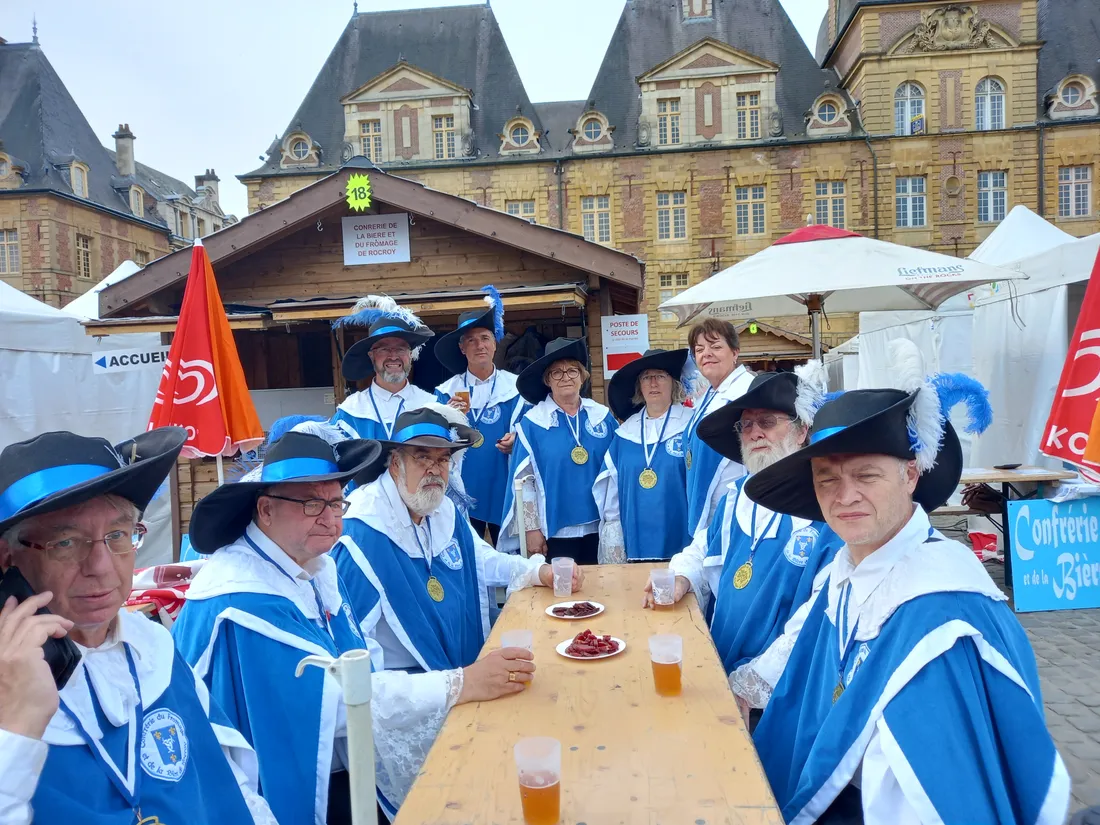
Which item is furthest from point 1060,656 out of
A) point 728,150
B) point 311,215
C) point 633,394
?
point 728,150

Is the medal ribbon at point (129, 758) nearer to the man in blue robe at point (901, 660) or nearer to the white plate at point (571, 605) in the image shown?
the man in blue robe at point (901, 660)

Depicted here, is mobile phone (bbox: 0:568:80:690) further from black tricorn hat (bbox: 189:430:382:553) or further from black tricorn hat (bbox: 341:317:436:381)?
black tricorn hat (bbox: 341:317:436:381)

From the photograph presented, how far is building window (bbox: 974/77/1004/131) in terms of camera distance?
29.0m

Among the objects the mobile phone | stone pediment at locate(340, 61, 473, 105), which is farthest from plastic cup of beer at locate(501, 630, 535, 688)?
stone pediment at locate(340, 61, 473, 105)

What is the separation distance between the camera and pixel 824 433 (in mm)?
1980

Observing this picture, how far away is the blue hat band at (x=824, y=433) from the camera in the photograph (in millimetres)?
1929

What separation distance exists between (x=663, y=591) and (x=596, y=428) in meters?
2.14

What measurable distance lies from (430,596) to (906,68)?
106 ft

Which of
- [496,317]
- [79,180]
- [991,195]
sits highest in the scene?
[79,180]

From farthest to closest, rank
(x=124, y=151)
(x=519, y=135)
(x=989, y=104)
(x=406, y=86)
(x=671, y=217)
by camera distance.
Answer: (x=124, y=151), (x=519, y=135), (x=406, y=86), (x=671, y=217), (x=989, y=104)

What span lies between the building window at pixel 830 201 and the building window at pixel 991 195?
5240 millimetres

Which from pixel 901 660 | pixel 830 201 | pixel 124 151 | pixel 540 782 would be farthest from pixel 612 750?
pixel 124 151

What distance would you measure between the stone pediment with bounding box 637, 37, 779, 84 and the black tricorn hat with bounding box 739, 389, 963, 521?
30.7 m

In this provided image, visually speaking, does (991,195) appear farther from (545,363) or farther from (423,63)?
(545,363)
